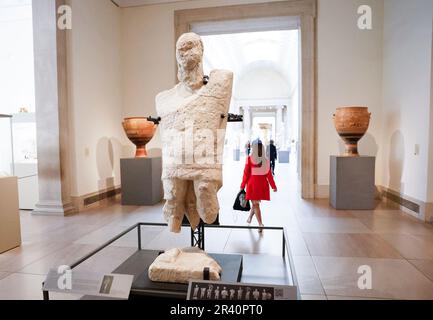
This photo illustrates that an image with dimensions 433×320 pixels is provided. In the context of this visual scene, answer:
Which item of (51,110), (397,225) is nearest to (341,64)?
(397,225)

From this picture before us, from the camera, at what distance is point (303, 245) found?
350 centimetres

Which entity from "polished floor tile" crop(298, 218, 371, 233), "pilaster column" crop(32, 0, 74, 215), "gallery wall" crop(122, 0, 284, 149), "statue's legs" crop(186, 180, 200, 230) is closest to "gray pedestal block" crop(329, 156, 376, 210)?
"polished floor tile" crop(298, 218, 371, 233)

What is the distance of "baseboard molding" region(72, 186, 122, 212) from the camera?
5352 millimetres

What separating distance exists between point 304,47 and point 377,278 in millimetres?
4813

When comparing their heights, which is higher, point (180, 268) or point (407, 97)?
point (407, 97)

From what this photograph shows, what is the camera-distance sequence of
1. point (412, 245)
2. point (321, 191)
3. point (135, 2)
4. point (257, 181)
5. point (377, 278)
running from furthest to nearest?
1. point (135, 2)
2. point (321, 191)
3. point (257, 181)
4. point (412, 245)
5. point (377, 278)

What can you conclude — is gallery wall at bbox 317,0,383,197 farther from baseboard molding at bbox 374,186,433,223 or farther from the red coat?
the red coat

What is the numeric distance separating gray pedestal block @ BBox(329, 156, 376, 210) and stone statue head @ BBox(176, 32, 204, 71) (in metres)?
3.80

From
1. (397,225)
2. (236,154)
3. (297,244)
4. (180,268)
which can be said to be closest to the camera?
(180,268)

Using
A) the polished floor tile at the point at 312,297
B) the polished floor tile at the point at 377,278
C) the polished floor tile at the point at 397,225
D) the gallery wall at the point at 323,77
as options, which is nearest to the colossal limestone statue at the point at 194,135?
the polished floor tile at the point at 312,297

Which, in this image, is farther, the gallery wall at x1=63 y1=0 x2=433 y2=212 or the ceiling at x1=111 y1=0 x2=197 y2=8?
the ceiling at x1=111 y1=0 x2=197 y2=8

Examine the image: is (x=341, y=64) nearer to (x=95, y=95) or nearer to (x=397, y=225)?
(x=397, y=225)

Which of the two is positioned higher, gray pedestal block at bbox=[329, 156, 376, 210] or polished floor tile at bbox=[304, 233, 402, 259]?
gray pedestal block at bbox=[329, 156, 376, 210]

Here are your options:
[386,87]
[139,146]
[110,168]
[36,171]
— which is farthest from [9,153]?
[386,87]
